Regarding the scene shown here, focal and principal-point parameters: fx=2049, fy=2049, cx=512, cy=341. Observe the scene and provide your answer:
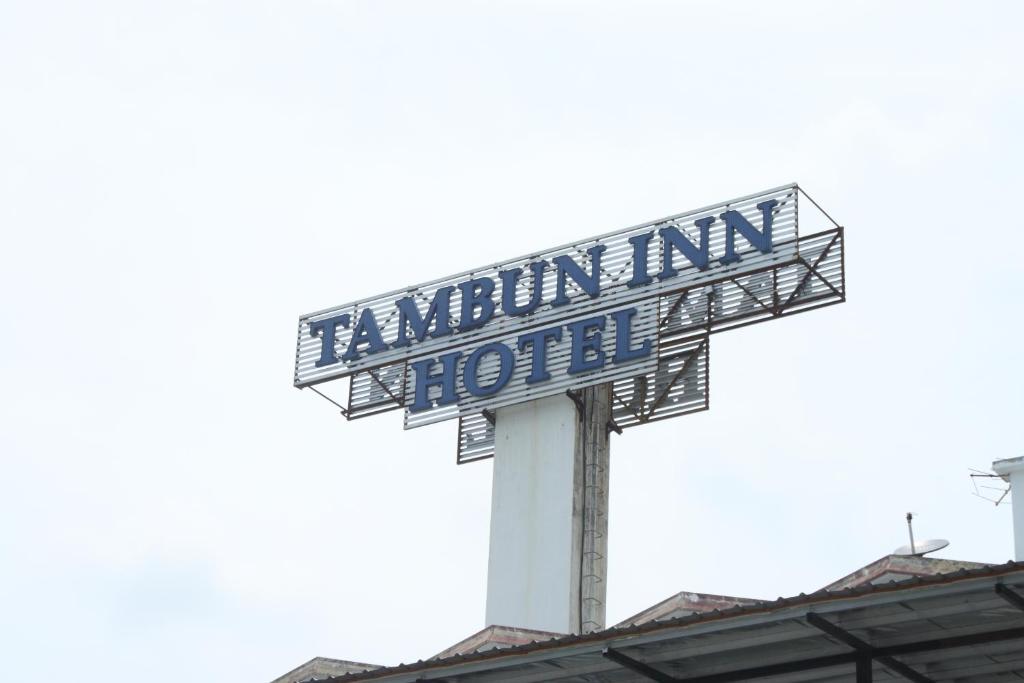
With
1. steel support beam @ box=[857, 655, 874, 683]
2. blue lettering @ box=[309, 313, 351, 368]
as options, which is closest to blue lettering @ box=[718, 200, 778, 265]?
blue lettering @ box=[309, 313, 351, 368]

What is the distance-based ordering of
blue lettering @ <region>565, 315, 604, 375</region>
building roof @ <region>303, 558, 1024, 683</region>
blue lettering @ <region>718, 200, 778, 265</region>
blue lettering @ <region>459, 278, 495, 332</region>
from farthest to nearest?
blue lettering @ <region>459, 278, 495, 332</region> → blue lettering @ <region>565, 315, 604, 375</region> → blue lettering @ <region>718, 200, 778, 265</region> → building roof @ <region>303, 558, 1024, 683</region>

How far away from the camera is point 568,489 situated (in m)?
41.5

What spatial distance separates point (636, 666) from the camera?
23.8 m

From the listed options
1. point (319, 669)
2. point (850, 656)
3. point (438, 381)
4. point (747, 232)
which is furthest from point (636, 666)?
point (438, 381)

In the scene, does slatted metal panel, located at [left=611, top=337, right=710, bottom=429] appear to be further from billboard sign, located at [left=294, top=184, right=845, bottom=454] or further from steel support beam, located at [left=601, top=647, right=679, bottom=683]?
steel support beam, located at [left=601, top=647, right=679, bottom=683]

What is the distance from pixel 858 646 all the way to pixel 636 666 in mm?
2710

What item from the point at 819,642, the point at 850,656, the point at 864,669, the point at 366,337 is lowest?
the point at 864,669

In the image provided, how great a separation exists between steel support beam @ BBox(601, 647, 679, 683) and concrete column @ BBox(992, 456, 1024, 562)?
39.1 ft

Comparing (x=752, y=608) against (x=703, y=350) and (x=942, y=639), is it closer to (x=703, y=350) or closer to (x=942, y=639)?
(x=942, y=639)

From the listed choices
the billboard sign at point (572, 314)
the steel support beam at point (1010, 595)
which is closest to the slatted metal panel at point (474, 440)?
the billboard sign at point (572, 314)

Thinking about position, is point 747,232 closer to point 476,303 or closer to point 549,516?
point 476,303

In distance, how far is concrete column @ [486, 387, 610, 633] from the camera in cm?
4072

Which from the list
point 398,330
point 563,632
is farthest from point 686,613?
point 398,330

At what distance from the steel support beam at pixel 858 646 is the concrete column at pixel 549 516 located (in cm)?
1711
